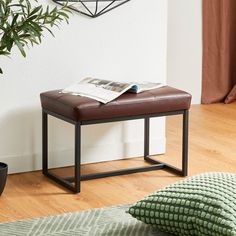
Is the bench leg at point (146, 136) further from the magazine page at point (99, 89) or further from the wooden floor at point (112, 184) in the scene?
the magazine page at point (99, 89)

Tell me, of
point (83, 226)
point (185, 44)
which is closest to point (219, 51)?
point (185, 44)

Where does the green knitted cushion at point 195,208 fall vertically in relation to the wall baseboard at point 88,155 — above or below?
above

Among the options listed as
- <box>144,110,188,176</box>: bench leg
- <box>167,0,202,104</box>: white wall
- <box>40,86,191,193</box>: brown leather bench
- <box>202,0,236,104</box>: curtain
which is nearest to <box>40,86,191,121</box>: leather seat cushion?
<box>40,86,191,193</box>: brown leather bench

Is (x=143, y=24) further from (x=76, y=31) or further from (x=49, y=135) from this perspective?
(x=49, y=135)

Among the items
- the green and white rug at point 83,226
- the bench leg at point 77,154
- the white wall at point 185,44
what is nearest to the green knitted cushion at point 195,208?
the green and white rug at point 83,226

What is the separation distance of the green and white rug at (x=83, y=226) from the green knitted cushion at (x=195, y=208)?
0.29 ft

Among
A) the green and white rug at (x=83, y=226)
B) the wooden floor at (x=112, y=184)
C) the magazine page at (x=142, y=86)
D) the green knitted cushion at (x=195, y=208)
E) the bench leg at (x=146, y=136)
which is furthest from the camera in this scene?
the bench leg at (x=146, y=136)

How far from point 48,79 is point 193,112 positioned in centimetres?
193

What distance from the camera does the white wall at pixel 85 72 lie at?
369 cm

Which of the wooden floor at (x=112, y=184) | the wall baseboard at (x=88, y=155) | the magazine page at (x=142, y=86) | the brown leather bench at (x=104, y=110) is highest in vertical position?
the magazine page at (x=142, y=86)

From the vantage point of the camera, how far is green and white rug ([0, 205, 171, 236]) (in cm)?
289

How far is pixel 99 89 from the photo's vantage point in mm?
3539

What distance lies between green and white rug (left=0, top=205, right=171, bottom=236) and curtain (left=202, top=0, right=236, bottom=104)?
2.84 meters

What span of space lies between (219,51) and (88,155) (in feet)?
7.18
